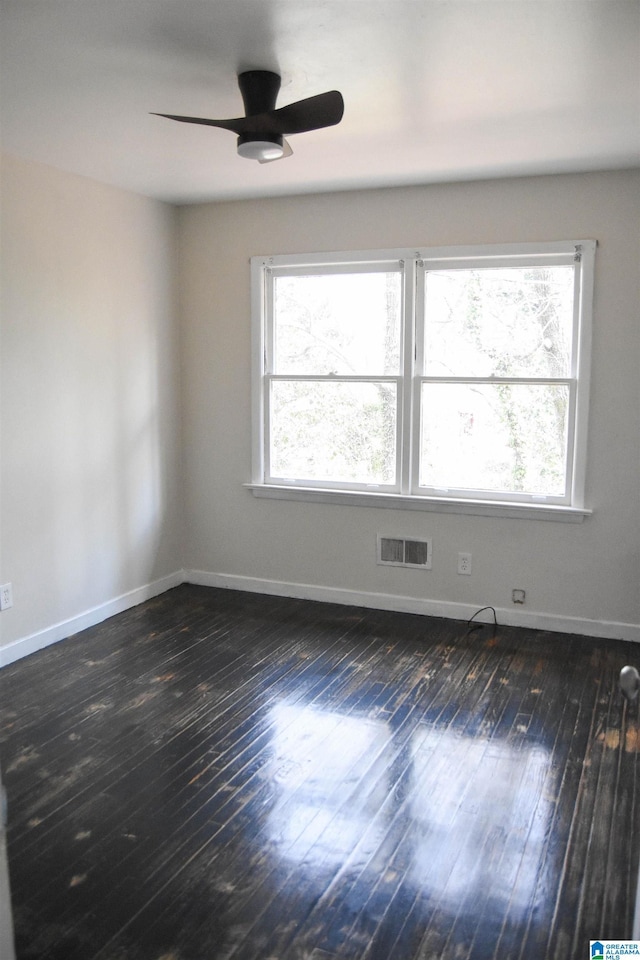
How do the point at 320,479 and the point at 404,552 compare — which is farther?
the point at 320,479

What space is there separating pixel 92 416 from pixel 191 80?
86.6 inches

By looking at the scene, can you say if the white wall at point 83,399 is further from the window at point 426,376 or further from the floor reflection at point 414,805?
the floor reflection at point 414,805

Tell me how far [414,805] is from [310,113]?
7.99 feet

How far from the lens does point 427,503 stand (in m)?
4.71

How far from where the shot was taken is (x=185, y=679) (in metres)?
3.80

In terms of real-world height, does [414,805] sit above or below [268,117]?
below

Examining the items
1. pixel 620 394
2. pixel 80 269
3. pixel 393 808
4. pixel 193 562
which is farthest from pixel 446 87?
pixel 193 562

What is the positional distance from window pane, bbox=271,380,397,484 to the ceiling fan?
2102 millimetres

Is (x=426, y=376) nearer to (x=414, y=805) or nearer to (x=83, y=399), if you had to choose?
(x=83, y=399)

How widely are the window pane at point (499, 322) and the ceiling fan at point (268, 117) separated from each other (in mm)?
1879

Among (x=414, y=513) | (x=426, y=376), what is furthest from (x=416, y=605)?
(x=426, y=376)

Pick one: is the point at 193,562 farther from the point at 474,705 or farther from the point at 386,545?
the point at 474,705

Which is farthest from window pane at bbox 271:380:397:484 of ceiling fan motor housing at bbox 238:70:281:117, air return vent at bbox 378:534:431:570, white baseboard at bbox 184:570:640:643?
ceiling fan motor housing at bbox 238:70:281:117

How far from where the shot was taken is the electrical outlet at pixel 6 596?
392cm
